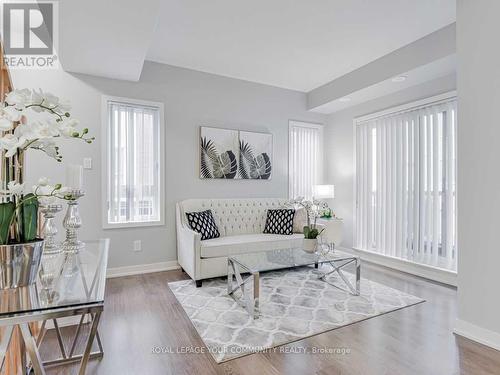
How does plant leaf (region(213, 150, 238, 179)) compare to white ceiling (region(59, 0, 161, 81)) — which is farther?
plant leaf (region(213, 150, 238, 179))

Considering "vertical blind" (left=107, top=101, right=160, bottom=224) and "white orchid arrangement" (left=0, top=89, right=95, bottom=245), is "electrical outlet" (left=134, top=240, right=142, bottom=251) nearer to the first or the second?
"vertical blind" (left=107, top=101, right=160, bottom=224)

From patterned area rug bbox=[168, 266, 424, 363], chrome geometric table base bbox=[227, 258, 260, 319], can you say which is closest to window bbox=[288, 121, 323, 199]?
patterned area rug bbox=[168, 266, 424, 363]

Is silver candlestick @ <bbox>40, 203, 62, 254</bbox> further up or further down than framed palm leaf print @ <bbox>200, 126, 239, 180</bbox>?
further down

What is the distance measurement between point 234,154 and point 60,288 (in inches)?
139

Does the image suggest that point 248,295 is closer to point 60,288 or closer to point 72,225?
point 72,225

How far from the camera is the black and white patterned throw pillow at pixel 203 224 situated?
142 inches

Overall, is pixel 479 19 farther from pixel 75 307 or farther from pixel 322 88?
pixel 75 307

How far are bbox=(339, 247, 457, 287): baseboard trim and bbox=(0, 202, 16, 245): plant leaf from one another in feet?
13.3

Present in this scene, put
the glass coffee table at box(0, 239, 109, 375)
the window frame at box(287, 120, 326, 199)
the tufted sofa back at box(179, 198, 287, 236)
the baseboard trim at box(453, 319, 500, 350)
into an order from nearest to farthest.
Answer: the glass coffee table at box(0, 239, 109, 375), the baseboard trim at box(453, 319, 500, 350), the tufted sofa back at box(179, 198, 287, 236), the window frame at box(287, 120, 326, 199)

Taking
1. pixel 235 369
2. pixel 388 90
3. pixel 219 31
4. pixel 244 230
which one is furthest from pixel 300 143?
pixel 235 369

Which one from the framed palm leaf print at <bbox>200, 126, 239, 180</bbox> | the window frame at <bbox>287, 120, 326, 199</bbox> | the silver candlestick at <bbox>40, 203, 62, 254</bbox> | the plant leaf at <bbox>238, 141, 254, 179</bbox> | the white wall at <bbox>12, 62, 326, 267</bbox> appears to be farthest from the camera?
the window frame at <bbox>287, 120, 326, 199</bbox>

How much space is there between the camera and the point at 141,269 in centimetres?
381

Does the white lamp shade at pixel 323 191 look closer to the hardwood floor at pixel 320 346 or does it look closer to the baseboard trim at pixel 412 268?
the baseboard trim at pixel 412 268

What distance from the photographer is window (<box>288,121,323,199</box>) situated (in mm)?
5082
